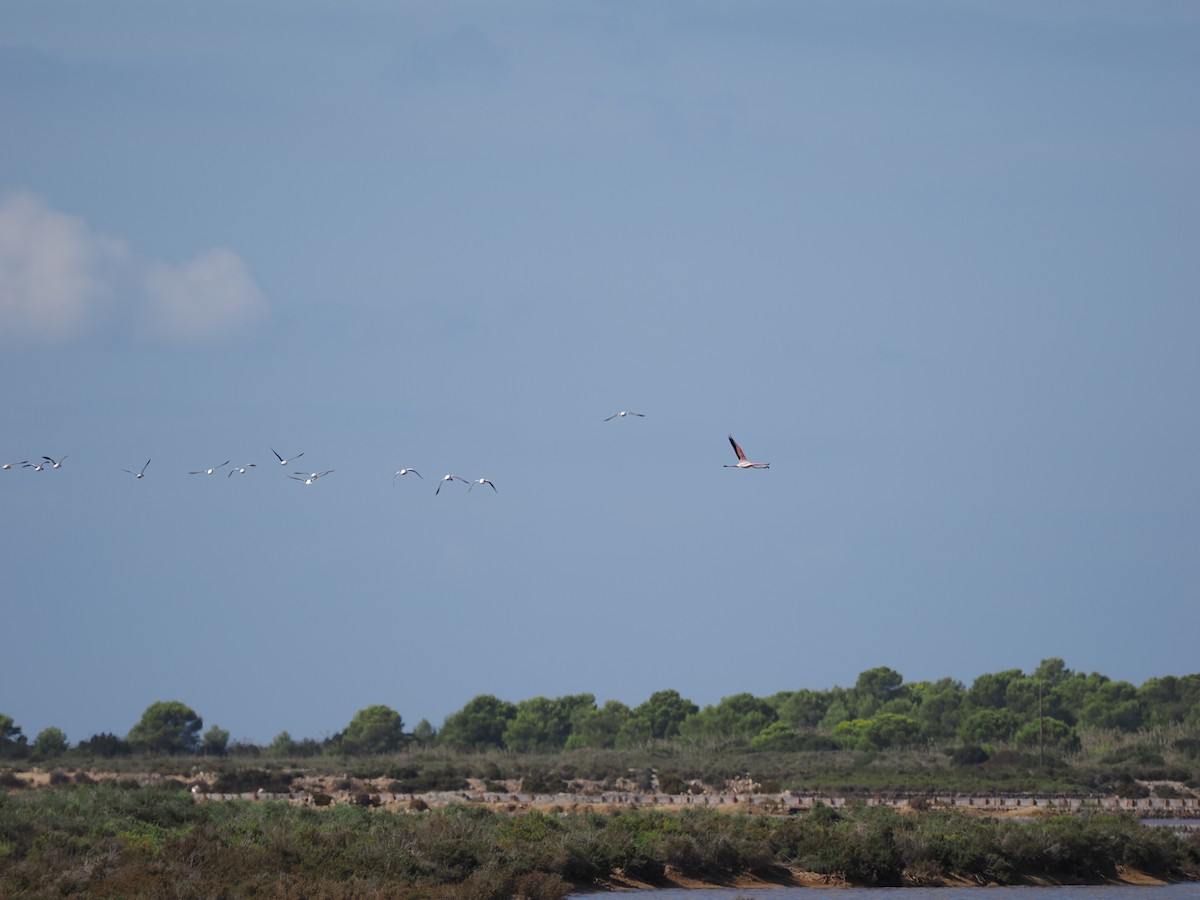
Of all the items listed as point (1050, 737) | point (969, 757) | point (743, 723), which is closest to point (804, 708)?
point (743, 723)

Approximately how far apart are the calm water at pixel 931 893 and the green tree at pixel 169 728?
81131 mm

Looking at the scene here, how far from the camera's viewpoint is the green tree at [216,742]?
115 metres

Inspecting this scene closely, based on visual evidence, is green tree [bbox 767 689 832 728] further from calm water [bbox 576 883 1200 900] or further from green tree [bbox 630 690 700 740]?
calm water [bbox 576 883 1200 900]

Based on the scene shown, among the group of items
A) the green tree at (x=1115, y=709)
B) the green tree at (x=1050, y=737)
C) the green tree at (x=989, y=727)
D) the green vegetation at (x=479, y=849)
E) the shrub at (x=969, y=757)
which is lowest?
the green vegetation at (x=479, y=849)

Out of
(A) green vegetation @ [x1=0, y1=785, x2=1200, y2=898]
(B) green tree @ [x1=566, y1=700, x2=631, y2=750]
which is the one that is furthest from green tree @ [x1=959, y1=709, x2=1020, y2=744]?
(A) green vegetation @ [x1=0, y1=785, x2=1200, y2=898]

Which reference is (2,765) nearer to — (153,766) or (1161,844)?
(153,766)

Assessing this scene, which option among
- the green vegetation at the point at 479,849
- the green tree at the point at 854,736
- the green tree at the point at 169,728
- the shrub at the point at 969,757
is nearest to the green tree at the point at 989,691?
the green tree at the point at 854,736

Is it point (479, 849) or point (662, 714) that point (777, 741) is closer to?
point (662, 714)

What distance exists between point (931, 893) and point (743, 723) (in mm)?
87321

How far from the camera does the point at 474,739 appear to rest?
128875 mm

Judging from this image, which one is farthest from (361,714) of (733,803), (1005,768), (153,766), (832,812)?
(832,812)

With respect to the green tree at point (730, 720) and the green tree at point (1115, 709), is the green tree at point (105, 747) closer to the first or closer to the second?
the green tree at point (730, 720)

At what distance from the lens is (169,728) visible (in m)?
117

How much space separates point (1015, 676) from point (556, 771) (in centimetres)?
7173
